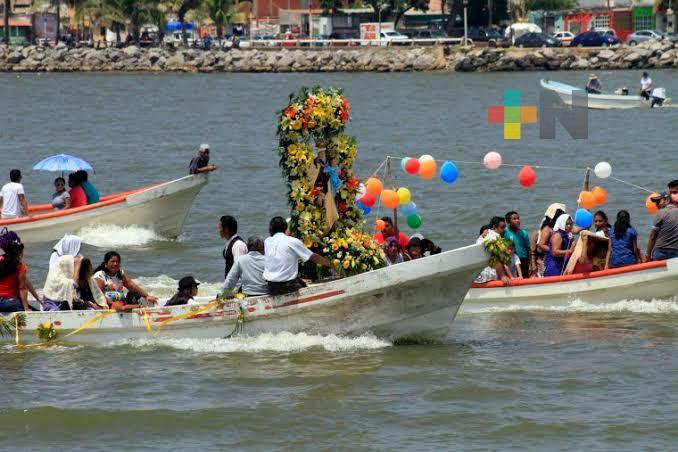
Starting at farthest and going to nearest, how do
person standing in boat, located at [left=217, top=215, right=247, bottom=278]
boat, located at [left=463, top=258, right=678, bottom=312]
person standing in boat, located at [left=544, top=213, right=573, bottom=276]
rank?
person standing in boat, located at [left=544, top=213, right=573, bottom=276] < boat, located at [left=463, top=258, right=678, bottom=312] < person standing in boat, located at [left=217, top=215, right=247, bottom=278]

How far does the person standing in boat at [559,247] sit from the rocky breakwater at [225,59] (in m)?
67.6

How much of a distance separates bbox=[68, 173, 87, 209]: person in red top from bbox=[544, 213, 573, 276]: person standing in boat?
918 centimetres

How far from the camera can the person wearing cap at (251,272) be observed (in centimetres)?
1465

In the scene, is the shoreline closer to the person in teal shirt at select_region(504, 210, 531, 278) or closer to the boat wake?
the person in teal shirt at select_region(504, 210, 531, 278)

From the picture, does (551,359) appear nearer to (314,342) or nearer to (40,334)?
(314,342)

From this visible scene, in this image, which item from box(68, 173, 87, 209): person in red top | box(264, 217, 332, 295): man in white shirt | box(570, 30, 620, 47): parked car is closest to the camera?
box(264, 217, 332, 295): man in white shirt

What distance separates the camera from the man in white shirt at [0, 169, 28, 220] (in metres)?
22.4

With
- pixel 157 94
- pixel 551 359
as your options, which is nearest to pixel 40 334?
pixel 551 359

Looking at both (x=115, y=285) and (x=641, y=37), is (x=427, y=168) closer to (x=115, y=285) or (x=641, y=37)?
(x=115, y=285)

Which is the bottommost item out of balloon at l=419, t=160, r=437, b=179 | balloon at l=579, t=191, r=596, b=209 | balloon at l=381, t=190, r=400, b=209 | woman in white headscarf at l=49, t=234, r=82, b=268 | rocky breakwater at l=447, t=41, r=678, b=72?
woman in white headscarf at l=49, t=234, r=82, b=268

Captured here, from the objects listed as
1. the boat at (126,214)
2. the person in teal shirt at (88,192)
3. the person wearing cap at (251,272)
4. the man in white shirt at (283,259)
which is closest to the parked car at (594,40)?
the boat at (126,214)

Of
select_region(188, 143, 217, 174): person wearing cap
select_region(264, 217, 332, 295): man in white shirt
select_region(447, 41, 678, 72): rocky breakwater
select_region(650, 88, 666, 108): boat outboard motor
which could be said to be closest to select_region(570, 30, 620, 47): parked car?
select_region(447, 41, 678, 72): rocky breakwater

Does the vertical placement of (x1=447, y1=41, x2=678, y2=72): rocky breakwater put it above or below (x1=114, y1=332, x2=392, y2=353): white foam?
above

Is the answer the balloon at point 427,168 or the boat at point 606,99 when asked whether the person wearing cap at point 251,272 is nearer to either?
the balloon at point 427,168
